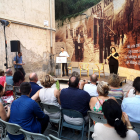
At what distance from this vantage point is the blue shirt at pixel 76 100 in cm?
229

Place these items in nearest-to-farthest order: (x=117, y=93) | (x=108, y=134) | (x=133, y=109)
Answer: (x=108, y=134), (x=133, y=109), (x=117, y=93)

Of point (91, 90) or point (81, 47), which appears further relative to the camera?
point (81, 47)

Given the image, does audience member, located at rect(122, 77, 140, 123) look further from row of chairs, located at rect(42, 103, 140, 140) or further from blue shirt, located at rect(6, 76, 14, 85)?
blue shirt, located at rect(6, 76, 14, 85)

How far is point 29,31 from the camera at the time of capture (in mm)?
7863

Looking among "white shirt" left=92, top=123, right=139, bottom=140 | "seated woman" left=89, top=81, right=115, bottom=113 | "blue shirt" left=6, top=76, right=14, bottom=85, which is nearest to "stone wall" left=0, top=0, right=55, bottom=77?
"blue shirt" left=6, top=76, right=14, bottom=85

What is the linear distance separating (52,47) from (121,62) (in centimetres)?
455

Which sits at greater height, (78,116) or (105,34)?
(105,34)

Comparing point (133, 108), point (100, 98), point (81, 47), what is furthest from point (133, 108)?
point (81, 47)

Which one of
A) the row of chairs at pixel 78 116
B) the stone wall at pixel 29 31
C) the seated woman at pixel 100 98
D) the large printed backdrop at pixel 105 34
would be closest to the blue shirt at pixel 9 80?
the row of chairs at pixel 78 116

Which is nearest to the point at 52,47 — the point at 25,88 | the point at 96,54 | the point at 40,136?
the point at 96,54

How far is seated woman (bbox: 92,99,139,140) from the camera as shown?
4.04 ft

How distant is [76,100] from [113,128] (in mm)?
1034

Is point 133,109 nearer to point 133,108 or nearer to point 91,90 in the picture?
point 133,108

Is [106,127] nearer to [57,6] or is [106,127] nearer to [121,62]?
[121,62]
